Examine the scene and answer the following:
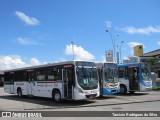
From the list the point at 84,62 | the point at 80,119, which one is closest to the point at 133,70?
the point at 84,62

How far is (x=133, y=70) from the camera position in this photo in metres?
27.1

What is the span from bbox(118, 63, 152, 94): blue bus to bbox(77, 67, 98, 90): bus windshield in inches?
282

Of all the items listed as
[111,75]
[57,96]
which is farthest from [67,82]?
[111,75]

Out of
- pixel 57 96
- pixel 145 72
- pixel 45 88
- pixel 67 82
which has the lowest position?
pixel 57 96

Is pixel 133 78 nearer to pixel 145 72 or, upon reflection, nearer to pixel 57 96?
pixel 145 72

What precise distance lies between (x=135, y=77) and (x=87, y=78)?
328 inches

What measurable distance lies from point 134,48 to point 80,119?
5359 centimetres

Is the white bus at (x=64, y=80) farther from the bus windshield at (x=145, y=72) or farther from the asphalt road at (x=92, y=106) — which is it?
the bus windshield at (x=145, y=72)

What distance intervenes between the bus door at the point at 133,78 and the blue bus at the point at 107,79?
378cm

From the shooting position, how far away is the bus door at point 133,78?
87.7 feet

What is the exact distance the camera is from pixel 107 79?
75.7 feet

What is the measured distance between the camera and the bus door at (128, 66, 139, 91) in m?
26.7

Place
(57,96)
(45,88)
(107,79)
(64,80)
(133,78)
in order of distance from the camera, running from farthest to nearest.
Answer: (133,78), (107,79), (45,88), (57,96), (64,80)

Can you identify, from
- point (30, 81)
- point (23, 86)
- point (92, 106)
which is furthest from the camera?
point (23, 86)
